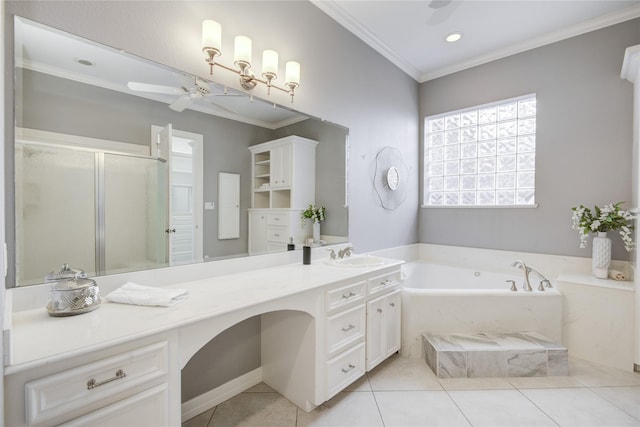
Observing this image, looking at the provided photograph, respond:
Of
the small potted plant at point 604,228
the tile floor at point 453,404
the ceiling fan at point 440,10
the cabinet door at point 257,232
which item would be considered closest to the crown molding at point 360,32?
the ceiling fan at point 440,10

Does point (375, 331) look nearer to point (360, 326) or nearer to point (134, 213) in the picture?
point (360, 326)

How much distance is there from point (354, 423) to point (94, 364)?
133 centimetres

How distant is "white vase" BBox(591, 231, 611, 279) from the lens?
7.78 ft

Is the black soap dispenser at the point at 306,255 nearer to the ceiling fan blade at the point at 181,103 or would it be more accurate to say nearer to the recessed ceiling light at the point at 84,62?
the ceiling fan blade at the point at 181,103

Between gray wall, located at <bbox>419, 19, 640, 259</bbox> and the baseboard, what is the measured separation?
2.67 metres

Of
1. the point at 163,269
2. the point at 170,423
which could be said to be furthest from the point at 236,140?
the point at 170,423

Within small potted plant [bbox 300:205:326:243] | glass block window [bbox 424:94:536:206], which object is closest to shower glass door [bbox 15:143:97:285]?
small potted plant [bbox 300:205:326:243]

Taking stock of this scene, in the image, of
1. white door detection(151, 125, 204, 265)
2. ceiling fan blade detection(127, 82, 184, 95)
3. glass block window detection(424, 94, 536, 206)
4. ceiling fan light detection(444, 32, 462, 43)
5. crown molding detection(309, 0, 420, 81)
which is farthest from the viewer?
glass block window detection(424, 94, 536, 206)

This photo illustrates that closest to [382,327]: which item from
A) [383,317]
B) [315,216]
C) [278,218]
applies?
[383,317]

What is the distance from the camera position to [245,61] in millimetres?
1694

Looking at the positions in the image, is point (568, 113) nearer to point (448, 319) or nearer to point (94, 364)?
point (448, 319)

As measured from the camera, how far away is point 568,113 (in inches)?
108

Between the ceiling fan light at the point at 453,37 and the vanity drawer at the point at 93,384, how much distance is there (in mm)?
3289

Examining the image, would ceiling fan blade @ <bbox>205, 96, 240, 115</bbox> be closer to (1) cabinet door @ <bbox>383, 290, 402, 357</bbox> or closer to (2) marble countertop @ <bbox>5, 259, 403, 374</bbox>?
(2) marble countertop @ <bbox>5, 259, 403, 374</bbox>
